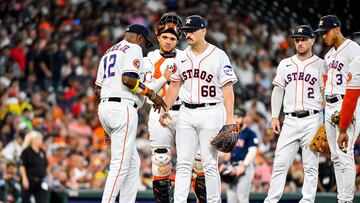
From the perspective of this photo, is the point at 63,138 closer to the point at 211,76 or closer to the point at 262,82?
the point at 262,82

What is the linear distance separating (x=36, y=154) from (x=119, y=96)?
18.7 ft

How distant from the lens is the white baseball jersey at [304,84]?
9703mm

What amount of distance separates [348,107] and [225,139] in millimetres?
1314

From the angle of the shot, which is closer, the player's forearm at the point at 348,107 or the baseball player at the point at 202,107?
the player's forearm at the point at 348,107

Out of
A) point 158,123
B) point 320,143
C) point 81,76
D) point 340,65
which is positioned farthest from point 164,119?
point 81,76

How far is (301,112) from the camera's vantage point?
9.70 m

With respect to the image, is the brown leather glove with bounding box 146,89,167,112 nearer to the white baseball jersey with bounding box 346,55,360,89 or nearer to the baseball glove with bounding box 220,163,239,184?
the white baseball jersey with bounding box 346,55,360,89

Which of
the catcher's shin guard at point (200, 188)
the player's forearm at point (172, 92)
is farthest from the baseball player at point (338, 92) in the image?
the player's forearm at point (172, 92)

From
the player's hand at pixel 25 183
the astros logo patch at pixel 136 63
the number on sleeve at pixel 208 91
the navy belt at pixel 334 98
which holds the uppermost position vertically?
the astros logo patch at pixel 136 63

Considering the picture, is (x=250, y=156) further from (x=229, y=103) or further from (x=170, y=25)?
(x=229, y=103)

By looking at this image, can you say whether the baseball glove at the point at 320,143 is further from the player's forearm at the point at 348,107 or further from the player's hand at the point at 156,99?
the player's hand at the point at 156,99

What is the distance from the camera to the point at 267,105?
2016cm

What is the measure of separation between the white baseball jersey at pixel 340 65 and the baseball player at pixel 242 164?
3333 mm

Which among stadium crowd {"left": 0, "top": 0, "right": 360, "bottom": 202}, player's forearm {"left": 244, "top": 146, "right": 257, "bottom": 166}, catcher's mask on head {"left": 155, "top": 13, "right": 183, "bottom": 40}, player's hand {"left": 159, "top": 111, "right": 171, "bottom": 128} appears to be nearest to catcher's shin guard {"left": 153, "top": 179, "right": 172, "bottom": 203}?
player's hand {"left": 159, "top": 111, "right": 171, "bottom": 128}
